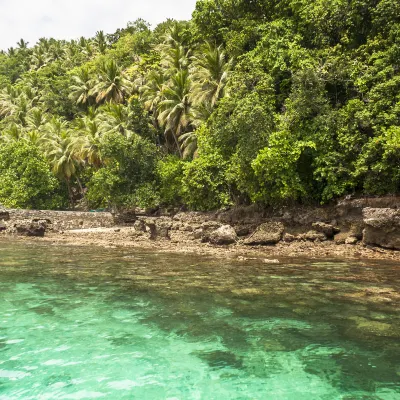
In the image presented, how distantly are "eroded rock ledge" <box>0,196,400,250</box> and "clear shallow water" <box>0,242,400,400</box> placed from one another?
555 centimetres

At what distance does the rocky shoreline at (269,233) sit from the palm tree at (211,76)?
1035 cm

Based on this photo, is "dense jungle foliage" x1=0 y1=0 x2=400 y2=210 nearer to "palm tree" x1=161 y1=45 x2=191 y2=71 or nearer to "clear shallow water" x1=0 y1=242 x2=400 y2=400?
A: "palm tree" x1=161 y1=45 x2=191 y2=71

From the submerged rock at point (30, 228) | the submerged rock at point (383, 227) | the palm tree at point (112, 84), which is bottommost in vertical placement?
the submerged rock at point (30, 228)

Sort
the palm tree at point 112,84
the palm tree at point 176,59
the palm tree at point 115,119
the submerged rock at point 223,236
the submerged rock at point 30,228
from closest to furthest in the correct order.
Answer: the submerged rock at point 223,236 < the submerged rock at point 30,228 < the palm tree at point 115,119 < the palm tree at point 176,59 < the palm tree at point 112,84

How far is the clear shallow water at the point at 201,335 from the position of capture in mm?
5125

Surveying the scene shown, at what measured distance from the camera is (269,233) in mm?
20109

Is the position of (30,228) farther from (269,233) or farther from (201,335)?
(201,335)

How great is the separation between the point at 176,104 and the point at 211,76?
14.7 feet

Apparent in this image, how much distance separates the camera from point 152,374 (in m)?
5.48

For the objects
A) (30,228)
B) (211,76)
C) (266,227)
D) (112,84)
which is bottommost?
(30,228)

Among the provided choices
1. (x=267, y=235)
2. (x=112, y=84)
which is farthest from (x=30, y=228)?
(x=112, y=84)

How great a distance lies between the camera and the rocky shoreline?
55.6ft

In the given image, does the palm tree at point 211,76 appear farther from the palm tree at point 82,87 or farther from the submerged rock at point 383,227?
the palm tree at point 82,87

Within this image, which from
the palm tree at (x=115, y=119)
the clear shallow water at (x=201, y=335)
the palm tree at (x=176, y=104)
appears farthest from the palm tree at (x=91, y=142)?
the clear shallow water at (x=201, y=335)
